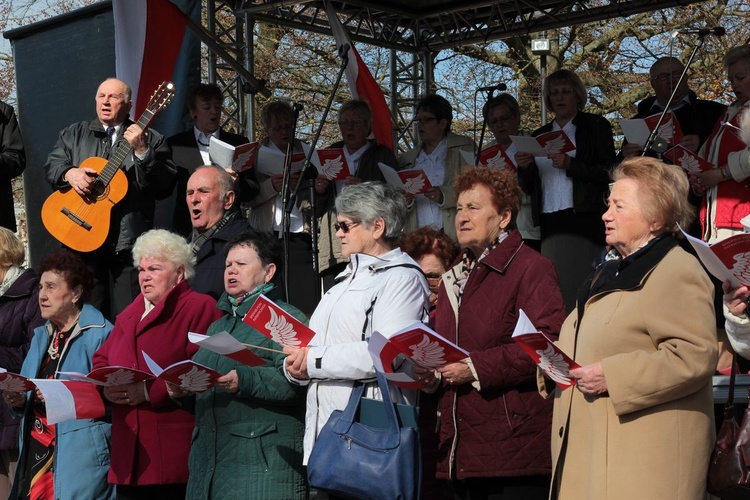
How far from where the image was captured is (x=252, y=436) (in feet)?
16.0

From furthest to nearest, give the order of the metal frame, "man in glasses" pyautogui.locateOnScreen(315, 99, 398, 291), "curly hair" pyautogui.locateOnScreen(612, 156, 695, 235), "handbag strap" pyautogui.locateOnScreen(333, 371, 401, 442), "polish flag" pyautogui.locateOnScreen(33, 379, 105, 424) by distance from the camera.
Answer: the metal frame → "man in glasses" pyautogui.locateOnScreen(315, 99, 398, 291) → "polish flag" pyautogui.locateOnScreen(33, 379, 105, 424) → "handbag strap" pyautogui.locateOnScreen(333, 371, 401, 442) → "curly hair" pyautogui.locateOnScreen(612, 156, 695, 235)

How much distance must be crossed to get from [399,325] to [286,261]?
157 centimetres

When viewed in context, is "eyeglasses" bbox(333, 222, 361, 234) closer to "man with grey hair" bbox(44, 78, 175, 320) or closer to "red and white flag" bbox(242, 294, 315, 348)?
"red and white flag" bbox(242, 294, 315, 348)

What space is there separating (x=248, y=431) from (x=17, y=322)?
6.96ft

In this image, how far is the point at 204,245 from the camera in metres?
6.12

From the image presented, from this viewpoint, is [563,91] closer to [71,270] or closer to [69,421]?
[71,270]

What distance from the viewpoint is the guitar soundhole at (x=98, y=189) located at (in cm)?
681

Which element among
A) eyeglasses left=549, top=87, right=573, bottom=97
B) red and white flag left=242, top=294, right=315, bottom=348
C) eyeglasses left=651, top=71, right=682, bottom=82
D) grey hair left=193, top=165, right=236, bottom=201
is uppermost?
eyeglasses left=651, top=71, right=682, bottom=82

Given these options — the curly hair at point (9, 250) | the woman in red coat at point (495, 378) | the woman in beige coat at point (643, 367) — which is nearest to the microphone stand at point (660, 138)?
the woman in red coat at point (495, 378)

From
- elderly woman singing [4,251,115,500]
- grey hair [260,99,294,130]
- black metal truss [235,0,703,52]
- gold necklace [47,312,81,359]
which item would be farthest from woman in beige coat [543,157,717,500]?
black metal truss [235,0,703,52]

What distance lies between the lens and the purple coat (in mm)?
→ 6250

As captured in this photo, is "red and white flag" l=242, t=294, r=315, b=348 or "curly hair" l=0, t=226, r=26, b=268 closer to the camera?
"red and white flag" l=242, t=294, r=315, b=348

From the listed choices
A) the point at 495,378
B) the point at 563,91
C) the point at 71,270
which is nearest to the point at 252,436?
the point at 495,378

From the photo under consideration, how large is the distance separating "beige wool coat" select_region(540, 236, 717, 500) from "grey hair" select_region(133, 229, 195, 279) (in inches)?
98.0
